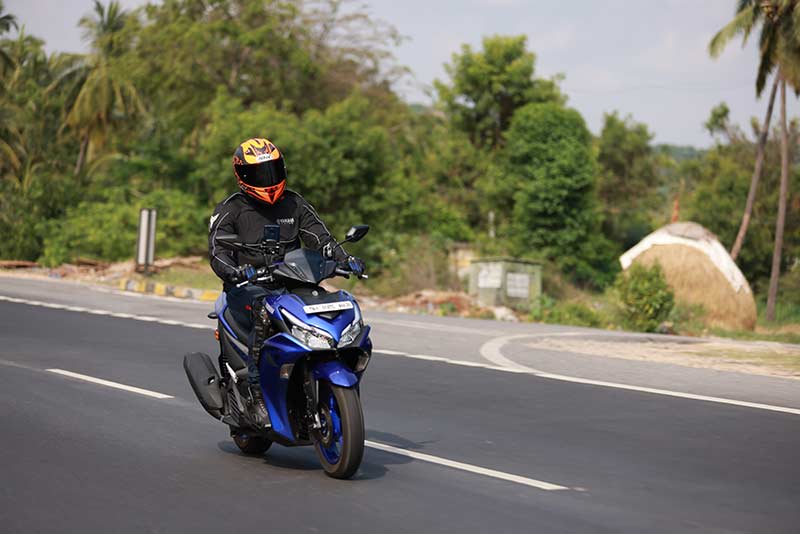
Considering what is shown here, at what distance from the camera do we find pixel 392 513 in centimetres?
598

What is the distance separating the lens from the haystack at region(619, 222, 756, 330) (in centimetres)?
2694

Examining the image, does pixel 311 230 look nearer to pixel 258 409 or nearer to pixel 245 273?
pixel 245 273

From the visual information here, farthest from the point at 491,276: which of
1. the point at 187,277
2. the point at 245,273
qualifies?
the point at 245,273

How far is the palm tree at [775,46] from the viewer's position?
39469mm

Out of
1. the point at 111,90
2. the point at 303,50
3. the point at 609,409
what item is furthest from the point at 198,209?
the point at 609,409

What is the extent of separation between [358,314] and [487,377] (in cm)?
560

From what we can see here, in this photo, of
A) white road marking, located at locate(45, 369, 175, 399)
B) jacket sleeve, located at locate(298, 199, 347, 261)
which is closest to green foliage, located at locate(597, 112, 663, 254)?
white road marking, located at locate(45, 369, 175, 399)

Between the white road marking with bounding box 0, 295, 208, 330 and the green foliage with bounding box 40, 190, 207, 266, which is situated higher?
the green foliage with bounding box 40, 190, 207, 266

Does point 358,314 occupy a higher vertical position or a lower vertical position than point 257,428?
higher

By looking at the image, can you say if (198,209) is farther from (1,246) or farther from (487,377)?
(487,377)

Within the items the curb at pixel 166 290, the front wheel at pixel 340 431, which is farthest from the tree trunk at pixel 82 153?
the front wheel at pixel 340 431

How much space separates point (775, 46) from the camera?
40.3 metres

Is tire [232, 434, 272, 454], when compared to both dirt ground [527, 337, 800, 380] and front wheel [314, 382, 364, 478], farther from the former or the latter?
dirt ground [527, 337, 800, 380]

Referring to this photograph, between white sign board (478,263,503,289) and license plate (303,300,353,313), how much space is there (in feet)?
58.4
